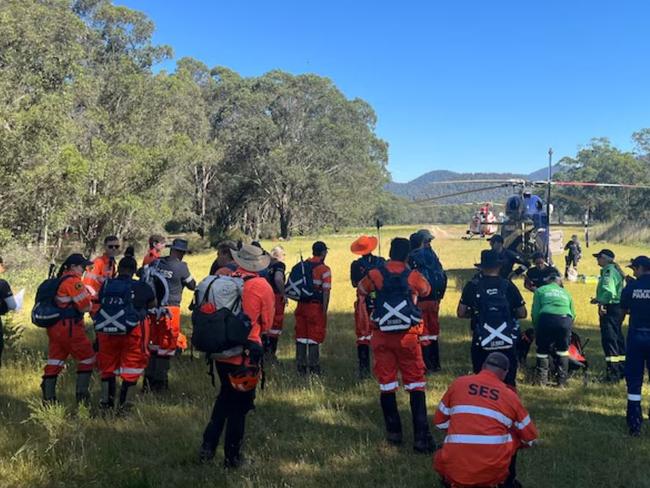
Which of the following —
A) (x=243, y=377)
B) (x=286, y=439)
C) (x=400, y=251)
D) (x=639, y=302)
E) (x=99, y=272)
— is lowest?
(x=286, y=439)

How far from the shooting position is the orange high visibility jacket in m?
7.17

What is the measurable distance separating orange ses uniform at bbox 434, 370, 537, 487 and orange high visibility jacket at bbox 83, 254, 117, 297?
5.19 meters

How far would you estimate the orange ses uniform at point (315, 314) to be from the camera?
25.7 ft

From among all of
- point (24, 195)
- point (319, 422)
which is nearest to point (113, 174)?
point (24, 195)

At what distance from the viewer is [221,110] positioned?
181 ft

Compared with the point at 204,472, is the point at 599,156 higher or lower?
higher

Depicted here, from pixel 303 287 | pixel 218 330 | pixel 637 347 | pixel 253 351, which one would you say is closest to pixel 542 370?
pixel 637 347

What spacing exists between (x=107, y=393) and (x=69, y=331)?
0.84m

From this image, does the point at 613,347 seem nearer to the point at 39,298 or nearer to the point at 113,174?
the point at 39,298

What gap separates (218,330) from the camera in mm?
4418

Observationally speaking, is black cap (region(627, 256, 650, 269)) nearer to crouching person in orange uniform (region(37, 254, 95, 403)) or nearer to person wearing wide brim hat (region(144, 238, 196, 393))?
person wearing wide brim hat (region(144, 238, 196, 393))

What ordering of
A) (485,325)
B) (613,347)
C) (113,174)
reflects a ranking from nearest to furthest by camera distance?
1. (485,325)
2. (613,347)
3. (113,174)

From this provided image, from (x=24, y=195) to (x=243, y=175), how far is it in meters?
35.4

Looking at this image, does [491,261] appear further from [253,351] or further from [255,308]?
[253,351]
